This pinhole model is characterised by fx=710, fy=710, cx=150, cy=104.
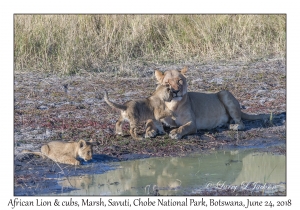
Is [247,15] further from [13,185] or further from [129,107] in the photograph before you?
[13,185]

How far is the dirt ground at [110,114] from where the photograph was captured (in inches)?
357

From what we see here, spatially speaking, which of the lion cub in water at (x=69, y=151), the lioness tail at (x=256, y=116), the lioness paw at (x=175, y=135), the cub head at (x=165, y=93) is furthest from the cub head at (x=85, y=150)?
the lioness tail at (x=256, y=116)

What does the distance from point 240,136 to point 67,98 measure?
299 centimetres

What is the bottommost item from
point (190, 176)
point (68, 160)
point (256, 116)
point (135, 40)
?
point (190, 176)

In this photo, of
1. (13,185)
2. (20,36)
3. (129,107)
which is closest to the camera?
(13,185)

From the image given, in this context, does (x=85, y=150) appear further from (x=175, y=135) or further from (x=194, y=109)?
(x=194, y=109)

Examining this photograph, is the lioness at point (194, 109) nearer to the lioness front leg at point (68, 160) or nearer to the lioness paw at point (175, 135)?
the lioness paw at point (175, 135)

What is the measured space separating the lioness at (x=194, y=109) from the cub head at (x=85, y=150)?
130 cm

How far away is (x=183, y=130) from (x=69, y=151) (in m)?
1.89

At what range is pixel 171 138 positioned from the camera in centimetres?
1002

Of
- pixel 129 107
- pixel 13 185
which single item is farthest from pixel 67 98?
pixel 13 185

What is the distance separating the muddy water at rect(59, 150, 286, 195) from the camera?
26.6 feet

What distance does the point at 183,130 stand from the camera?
10086mm

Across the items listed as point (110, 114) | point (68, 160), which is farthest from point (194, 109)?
point (68, 160)
